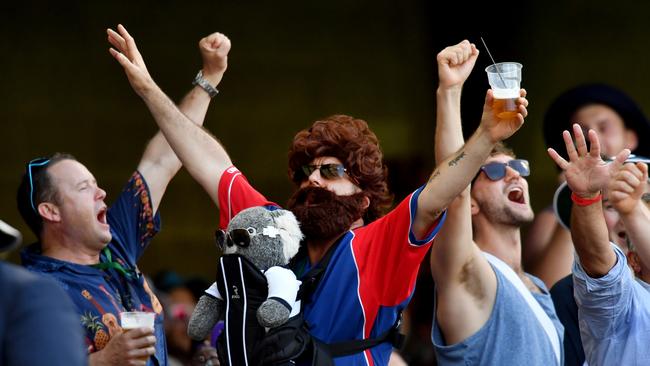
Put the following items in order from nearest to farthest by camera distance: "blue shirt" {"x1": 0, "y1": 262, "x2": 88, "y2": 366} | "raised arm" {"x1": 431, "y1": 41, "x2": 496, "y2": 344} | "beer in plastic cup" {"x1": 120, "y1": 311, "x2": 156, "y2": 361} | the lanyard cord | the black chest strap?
"blue shirt" {"x1": 0, "y1": 262, "x2": 88, "y2": 366}
the black chest strap
"beer in plastic cup" {"x1": 120, "y1": 311, "x2": 156, "y2": 361}
"raised arm" {"x1": 431, "y1": 41, "x2": 496, "y2": 344}
the lanyard cord

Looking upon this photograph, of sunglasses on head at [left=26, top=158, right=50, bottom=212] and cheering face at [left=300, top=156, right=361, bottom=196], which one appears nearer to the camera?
cheering face at [left=300, top=156, right=361, bottom=196]

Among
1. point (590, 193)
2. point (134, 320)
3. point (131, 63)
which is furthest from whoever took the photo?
point (131, 63)

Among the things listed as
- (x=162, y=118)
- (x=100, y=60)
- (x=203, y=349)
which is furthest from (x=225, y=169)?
(x=100, y=60)

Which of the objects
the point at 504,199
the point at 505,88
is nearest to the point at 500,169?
the point at 504,199

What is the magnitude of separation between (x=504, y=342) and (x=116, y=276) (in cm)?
161

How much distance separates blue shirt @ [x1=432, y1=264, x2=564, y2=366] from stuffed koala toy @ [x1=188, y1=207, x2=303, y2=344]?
3.07 ft

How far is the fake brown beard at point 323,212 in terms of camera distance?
149 inches

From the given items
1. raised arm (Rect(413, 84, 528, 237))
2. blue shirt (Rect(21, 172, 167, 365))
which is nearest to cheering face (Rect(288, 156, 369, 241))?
raised arm (Rect(413, 84, 528, 237))

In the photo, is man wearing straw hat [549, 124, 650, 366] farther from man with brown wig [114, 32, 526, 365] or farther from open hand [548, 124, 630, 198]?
man with brown wig [114, 32, 526, 365]

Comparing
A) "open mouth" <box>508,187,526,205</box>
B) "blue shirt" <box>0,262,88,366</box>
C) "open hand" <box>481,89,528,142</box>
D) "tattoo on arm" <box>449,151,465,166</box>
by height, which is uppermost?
"open hand" <box>481,89,528,142</box>

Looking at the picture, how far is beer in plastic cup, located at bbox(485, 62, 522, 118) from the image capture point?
141 inches

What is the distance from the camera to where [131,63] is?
4.32 m

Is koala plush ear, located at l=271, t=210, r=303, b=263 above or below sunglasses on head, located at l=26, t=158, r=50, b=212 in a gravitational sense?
above

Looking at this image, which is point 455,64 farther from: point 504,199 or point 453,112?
point 504,199
